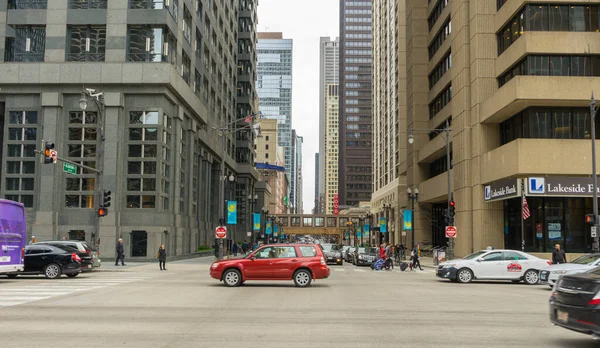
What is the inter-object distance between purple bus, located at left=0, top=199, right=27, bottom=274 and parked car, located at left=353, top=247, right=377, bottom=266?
23.7 metres

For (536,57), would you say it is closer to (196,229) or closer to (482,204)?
(482,204)

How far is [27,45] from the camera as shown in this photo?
141 ft

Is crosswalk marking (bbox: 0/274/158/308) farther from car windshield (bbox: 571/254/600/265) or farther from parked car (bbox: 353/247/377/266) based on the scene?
parked car (bbox: 353/247/377/266)

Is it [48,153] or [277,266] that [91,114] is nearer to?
[48,153]

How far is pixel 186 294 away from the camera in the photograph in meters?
17.1

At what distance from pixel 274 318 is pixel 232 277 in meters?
8.17

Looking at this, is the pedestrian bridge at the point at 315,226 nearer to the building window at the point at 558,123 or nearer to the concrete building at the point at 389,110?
the concrete building at the point at 389,110

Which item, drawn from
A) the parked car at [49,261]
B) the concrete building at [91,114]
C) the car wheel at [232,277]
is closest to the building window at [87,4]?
the concrete building at [91,114]

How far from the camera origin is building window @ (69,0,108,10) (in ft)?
139

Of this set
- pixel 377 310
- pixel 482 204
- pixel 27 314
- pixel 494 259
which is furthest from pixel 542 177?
pixel 27 314

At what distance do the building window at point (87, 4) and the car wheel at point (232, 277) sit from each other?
1209 inches

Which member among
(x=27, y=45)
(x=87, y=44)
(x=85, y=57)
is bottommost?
(x=85, y=57)

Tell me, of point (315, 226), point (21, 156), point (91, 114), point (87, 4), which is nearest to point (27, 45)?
point (87, 4)

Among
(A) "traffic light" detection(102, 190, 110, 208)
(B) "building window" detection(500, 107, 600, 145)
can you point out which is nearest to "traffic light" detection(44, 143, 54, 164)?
(A) "traffic light" detection(102, 190, 110, 208)
